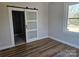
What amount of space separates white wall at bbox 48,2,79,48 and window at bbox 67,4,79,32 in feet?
0.81

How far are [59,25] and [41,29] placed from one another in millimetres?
1099

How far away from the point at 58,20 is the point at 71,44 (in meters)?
1.41

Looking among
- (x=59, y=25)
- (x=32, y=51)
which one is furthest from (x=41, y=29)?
(x=32, y=51)

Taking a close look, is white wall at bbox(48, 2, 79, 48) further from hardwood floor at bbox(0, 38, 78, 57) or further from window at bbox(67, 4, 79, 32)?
hardwood floor at bbox(0, 38, 78, 57)

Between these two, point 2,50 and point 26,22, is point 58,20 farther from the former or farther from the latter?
point 2,50

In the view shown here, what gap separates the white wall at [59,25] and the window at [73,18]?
0.25m

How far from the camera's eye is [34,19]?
4.31m

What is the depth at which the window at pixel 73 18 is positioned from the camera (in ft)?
11.8

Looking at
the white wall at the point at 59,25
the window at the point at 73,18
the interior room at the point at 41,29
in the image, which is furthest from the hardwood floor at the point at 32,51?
the window at the point at 73,18

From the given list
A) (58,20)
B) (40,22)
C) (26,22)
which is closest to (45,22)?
(40,22)

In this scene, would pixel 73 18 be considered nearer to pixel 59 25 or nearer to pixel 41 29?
pixel 59 25

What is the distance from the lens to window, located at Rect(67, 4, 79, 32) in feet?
11.8

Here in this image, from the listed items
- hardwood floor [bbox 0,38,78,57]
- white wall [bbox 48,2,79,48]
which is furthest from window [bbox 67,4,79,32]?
hardwood floor [bbox 0,38,78,57]

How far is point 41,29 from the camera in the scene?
15.7ft
